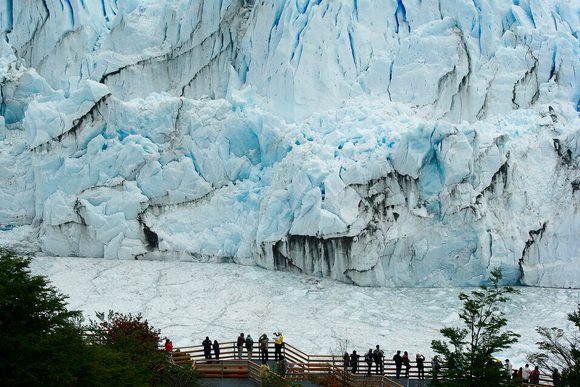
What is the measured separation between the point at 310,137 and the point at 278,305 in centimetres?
631

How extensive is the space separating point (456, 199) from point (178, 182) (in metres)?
9.29

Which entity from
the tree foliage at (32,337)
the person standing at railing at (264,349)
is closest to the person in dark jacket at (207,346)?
the person standing at railing at (264,349)

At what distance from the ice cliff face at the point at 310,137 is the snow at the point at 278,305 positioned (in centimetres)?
95

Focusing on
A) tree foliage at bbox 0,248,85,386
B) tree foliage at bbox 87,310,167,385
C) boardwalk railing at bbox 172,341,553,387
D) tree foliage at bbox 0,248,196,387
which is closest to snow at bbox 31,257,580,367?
boardwalk railing at bbox 172,341,553,387

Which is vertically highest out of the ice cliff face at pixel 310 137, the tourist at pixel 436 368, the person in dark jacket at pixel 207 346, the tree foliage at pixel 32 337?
the ice cliff face at pixel 310 137

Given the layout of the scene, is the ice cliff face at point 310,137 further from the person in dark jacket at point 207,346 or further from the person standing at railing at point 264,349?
the person in dark jacket at point 207,346

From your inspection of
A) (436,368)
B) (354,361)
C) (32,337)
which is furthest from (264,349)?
(32,337)

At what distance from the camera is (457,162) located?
72.1 ft

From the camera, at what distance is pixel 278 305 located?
20297mm

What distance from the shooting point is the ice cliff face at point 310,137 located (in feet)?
72.1

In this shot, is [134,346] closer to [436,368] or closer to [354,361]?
[354,361]

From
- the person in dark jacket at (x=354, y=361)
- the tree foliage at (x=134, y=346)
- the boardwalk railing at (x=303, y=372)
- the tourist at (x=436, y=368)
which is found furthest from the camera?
the person in dark jacket at (x=354, y=361)

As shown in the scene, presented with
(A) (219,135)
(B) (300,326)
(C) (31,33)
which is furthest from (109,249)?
(C) (31,33)

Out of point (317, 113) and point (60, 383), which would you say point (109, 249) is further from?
point (60, 383)
